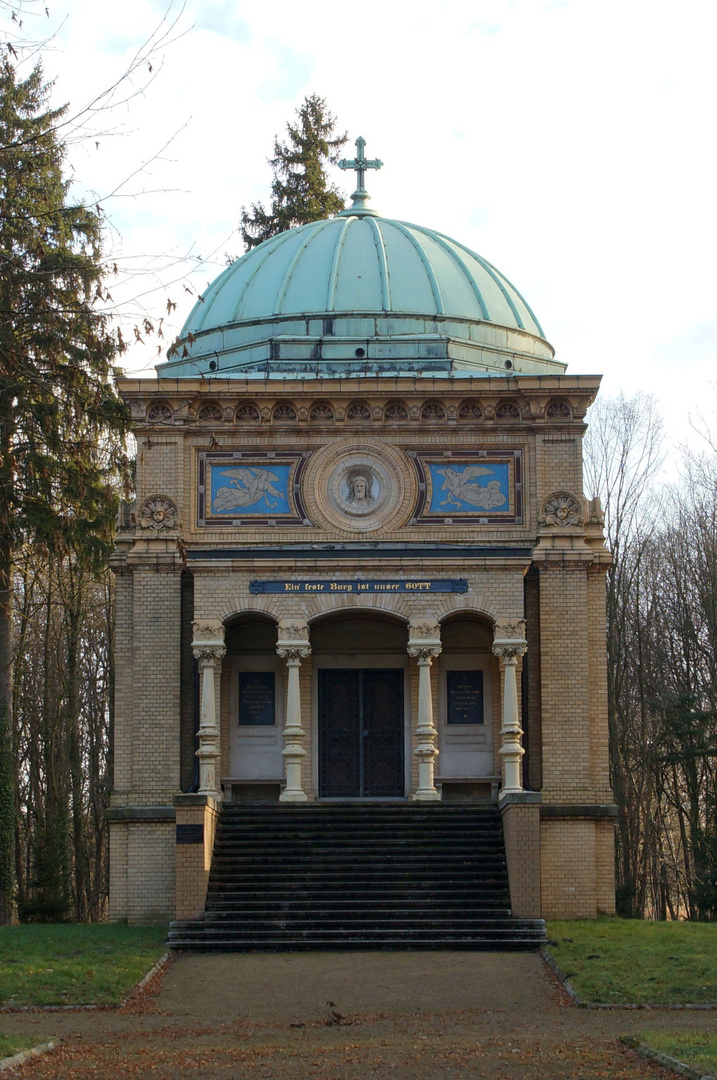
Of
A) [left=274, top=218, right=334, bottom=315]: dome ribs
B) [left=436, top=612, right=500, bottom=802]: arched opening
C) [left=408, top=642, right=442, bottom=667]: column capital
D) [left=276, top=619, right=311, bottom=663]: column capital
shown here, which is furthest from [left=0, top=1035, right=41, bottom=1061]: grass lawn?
Answer: [left=274, top=218, right=334, bottom=315]: dome ribs

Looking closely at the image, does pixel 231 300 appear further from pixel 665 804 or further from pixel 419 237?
pixel 665 804

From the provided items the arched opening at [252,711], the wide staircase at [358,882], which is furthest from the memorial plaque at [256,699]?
the wide staircase at [358,882]

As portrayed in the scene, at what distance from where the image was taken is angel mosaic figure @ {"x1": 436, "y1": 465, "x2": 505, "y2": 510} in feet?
85.8

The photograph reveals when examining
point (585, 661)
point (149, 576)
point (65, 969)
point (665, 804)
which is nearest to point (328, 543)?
point (149, 576)

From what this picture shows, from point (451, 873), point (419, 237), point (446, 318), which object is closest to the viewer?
point (451, 873)

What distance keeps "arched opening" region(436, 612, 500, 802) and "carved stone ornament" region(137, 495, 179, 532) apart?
4.96m

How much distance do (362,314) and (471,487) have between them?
15.4ft

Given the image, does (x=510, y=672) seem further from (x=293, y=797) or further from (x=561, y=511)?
(x=293, y=797)

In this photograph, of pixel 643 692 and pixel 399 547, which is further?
Answer: pixel 643 692

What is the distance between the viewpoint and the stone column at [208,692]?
81.5ft

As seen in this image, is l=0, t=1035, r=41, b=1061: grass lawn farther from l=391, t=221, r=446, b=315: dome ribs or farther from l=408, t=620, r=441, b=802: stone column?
l=391, t=221, r=446, b=315: dome ribs

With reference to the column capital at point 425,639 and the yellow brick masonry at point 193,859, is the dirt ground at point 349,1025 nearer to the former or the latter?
the yellow brick masonry at point 193,859

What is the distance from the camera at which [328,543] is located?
1021 inches

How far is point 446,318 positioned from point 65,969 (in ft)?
49.5
